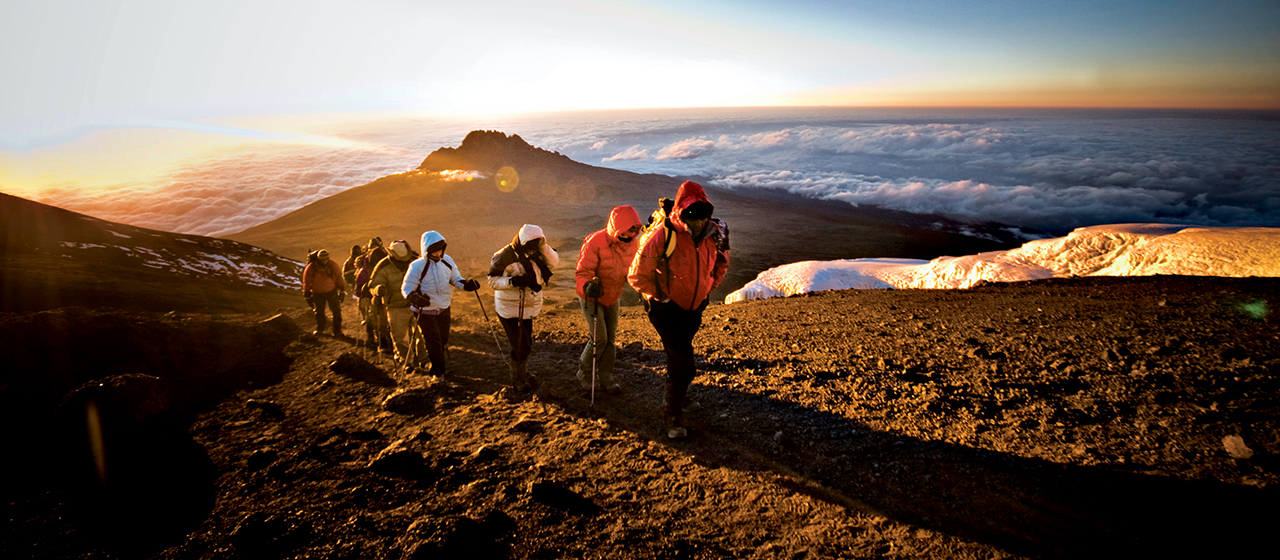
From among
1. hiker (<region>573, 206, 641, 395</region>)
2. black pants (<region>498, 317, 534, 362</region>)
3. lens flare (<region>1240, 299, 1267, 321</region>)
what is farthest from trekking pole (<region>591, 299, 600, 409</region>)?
lens flare (<region>1240, 299, 1267, 321</region>)

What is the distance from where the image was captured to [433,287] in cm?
484

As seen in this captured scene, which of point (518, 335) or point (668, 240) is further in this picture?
point (518, 335)

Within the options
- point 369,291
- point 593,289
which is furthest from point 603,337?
point 369,291

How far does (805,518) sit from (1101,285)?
6.41 m

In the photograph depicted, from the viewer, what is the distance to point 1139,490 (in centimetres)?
268

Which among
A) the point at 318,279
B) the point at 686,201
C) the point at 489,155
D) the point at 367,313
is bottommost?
the point at 367,313

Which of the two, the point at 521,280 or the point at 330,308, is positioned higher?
the point at 521,280

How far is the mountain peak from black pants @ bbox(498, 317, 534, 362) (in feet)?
169

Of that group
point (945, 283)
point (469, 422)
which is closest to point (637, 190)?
point (945, 283)

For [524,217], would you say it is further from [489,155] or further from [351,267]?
[351,267]

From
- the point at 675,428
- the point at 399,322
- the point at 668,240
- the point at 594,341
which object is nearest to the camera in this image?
the point at 668,240

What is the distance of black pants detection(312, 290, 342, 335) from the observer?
7.50 metres

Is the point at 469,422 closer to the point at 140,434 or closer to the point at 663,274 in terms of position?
the point at 663,274

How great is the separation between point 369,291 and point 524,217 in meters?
34.4
